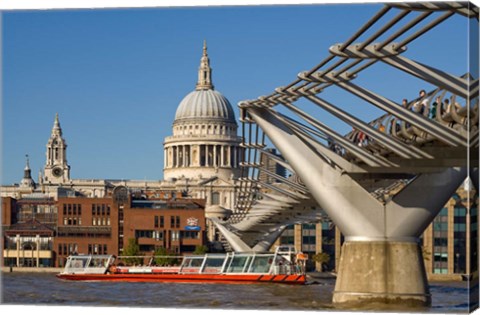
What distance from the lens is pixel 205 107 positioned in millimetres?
150250

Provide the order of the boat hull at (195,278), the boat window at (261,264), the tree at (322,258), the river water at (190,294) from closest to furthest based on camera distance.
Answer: the river water at (190,294) < the boat hull at (195,278) < the boat window at (261,264) < the tree at (322,258)

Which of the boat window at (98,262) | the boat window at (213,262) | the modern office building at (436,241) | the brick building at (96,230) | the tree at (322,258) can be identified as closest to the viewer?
the boat window at (213,262)

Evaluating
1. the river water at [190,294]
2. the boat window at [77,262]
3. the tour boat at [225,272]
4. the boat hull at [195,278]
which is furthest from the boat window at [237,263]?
the boat window at [77,262]

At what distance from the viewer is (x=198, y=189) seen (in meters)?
142

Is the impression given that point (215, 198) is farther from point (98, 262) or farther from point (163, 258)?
point (98, 262)

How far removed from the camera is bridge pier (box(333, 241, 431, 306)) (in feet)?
99.9

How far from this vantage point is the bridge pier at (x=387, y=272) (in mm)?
30438

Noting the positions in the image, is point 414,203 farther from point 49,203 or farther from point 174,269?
point 49,203

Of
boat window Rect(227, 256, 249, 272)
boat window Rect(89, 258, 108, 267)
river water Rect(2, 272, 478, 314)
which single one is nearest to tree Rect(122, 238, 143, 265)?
boat window Rect(89, 258, 108, 267)

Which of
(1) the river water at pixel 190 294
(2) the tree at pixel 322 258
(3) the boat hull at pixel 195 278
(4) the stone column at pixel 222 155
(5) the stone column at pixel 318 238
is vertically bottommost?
(1) the river water at pixel 190 294

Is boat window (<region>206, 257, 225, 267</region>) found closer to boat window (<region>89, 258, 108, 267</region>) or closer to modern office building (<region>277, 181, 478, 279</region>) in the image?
boat window (<region>89, 258, 108, 267</region>)

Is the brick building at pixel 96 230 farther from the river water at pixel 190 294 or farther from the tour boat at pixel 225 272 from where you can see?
the river water at pixel 190 294

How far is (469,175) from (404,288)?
443cm

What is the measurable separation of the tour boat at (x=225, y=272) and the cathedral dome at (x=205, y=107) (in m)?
78.7
